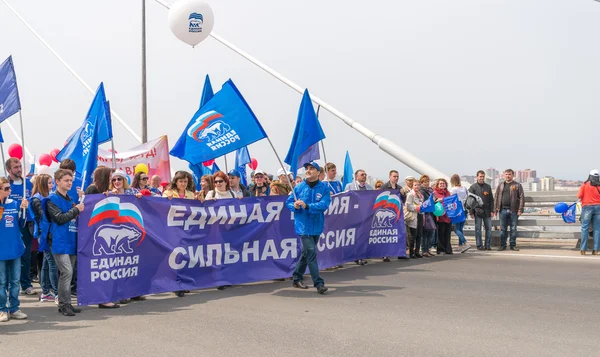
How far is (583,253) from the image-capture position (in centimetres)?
1340

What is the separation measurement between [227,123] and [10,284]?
3655 millimetres

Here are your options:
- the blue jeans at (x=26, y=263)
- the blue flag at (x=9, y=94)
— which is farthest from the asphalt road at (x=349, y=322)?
the blue flag at (x=9, y=94)

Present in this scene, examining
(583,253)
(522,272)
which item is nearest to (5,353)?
(522,272)

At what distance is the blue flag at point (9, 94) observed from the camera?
30.0 feet

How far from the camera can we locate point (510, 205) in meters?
14.8

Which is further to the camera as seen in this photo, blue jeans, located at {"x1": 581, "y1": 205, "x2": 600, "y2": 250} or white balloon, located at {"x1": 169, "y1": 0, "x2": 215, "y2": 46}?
white balloon, located at {"x1": 169, "y1": 0, "x2": 215, "y2": 46}

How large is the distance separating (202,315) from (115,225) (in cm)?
183

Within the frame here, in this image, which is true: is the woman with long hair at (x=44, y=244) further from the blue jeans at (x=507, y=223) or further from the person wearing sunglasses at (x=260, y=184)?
the blue jeans at (x=507, y=223)

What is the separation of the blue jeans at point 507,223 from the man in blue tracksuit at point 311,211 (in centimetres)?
702

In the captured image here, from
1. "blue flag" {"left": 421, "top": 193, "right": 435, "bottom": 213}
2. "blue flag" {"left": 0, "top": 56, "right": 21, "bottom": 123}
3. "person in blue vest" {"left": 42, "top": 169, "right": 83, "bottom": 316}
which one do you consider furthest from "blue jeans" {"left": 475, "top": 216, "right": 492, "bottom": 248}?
"blue flag" {"left": 0, "top": 56, "right": 21, "bottom": 123}

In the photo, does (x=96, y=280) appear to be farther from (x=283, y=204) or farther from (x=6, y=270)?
(x=283, y=204)

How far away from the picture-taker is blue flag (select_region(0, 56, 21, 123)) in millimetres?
9156

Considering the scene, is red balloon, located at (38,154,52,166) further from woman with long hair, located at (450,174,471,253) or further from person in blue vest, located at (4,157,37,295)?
woman with long hair, located at (450,174,471,253)

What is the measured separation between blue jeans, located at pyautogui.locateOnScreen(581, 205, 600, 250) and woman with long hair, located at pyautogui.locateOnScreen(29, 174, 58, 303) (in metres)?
10.4
